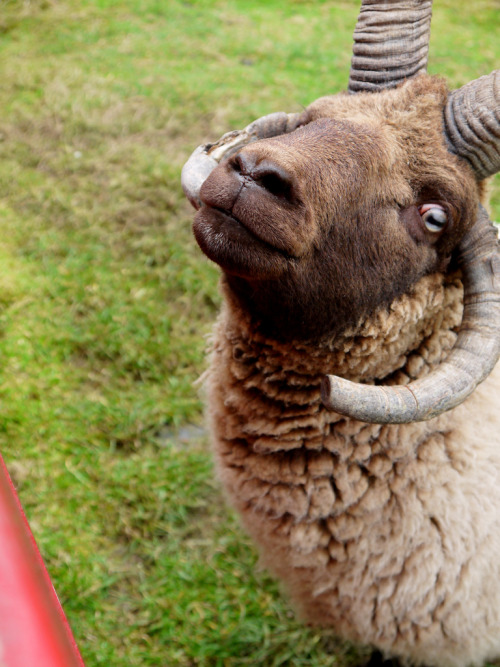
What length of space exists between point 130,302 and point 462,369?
362 centimetres

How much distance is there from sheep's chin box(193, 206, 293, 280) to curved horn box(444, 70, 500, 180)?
0.92 metres

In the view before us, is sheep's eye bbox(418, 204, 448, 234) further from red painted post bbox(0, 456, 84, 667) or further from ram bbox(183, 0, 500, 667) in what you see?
red painted post bbox(0, 456, 84, 667)

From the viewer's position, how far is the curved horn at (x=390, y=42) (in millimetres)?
2643

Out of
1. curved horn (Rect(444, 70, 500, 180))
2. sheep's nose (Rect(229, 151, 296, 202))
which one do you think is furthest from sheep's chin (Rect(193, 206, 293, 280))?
curved horn (Rect(444, 70, 500, 180))

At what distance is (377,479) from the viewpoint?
2.79m

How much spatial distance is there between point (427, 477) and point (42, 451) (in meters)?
2.80

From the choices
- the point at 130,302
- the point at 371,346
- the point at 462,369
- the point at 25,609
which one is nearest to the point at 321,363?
the point at 371,346

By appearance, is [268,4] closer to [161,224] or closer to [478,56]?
[478,56]

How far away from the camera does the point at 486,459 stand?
9.30 feet

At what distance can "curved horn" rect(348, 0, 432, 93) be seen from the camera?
264cm

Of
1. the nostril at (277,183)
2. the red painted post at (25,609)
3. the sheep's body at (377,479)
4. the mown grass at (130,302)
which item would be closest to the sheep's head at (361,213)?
the nostril at (277,183)

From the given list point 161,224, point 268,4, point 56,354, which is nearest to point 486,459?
point 56,354

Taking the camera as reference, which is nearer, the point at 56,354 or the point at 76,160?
the point at 56,354

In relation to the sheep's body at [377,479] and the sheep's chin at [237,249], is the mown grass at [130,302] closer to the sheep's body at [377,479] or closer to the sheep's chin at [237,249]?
the sheep's body at [377,479]
